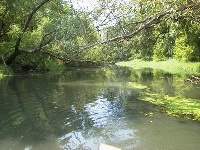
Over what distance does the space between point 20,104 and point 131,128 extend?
23.8 feet

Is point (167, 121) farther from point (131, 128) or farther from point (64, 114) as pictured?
point (64, 114)

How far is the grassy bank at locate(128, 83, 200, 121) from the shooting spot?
1380 centimetres

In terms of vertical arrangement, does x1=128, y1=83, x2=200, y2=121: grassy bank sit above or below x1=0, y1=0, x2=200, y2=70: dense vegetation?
below

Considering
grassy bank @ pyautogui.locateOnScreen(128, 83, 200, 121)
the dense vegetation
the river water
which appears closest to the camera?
the dense vegetation

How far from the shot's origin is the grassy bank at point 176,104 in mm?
13796

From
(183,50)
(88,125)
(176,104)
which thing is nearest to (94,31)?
(88,125)

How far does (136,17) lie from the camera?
465 inches

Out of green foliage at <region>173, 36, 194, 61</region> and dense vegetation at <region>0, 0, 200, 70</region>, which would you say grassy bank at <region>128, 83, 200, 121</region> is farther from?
green foliage at <region>173, 36, 194, 61</region>

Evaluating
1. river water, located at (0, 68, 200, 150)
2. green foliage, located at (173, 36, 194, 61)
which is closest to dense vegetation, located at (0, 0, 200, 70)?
green foliage, located at (173, 36, 194, 61)

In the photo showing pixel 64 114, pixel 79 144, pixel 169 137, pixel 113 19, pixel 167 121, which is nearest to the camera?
pixel 113 19

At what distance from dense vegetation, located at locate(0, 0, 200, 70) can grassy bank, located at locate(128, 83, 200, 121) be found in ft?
8.92

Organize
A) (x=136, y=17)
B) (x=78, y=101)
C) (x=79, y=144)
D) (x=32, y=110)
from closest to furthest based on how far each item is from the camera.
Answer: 1. (x=79, y=144)
2. (x=136, y=17)
3. (x=32, y=110)
4. (x=78, y=101)

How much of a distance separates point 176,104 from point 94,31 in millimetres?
9401

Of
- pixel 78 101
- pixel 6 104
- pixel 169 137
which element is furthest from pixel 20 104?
pixel 169 137
